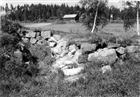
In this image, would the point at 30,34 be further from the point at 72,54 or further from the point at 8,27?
the point at 72,54

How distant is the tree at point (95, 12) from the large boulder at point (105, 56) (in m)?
9.14

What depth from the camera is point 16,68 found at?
702 cm

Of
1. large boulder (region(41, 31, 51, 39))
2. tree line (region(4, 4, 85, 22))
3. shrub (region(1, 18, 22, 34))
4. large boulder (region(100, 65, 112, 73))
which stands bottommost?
large boulder (region(100, 65, 112, 73))

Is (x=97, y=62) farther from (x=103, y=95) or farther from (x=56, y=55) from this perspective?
(x=56, y=55)

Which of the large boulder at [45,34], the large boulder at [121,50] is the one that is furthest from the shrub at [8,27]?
the large boulder at [121,50]

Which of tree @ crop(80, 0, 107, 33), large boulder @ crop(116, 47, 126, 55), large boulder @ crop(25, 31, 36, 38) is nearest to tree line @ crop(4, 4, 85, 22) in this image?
tree @ crop(80, 0, 107, 33)

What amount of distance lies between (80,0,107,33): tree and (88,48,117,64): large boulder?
30.0 feet

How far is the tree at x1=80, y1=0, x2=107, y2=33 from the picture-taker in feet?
53.8

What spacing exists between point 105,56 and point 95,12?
35.5ft

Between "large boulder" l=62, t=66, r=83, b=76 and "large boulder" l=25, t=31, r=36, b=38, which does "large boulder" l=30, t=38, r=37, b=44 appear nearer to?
"large boulder" l=25, t=31, r=36, b=38

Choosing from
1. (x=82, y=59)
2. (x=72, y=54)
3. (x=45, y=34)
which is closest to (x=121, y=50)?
(x=82, y=59)

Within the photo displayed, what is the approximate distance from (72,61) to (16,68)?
306 cm

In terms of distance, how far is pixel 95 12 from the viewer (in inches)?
661

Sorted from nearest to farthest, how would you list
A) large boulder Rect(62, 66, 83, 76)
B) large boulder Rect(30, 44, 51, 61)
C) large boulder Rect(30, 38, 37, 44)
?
large boulder Rect(62, 66, 83, 76) → large boulder Rect(30, 44, 51, 61) → large boulder Rect(30, 38, 37, 44)
